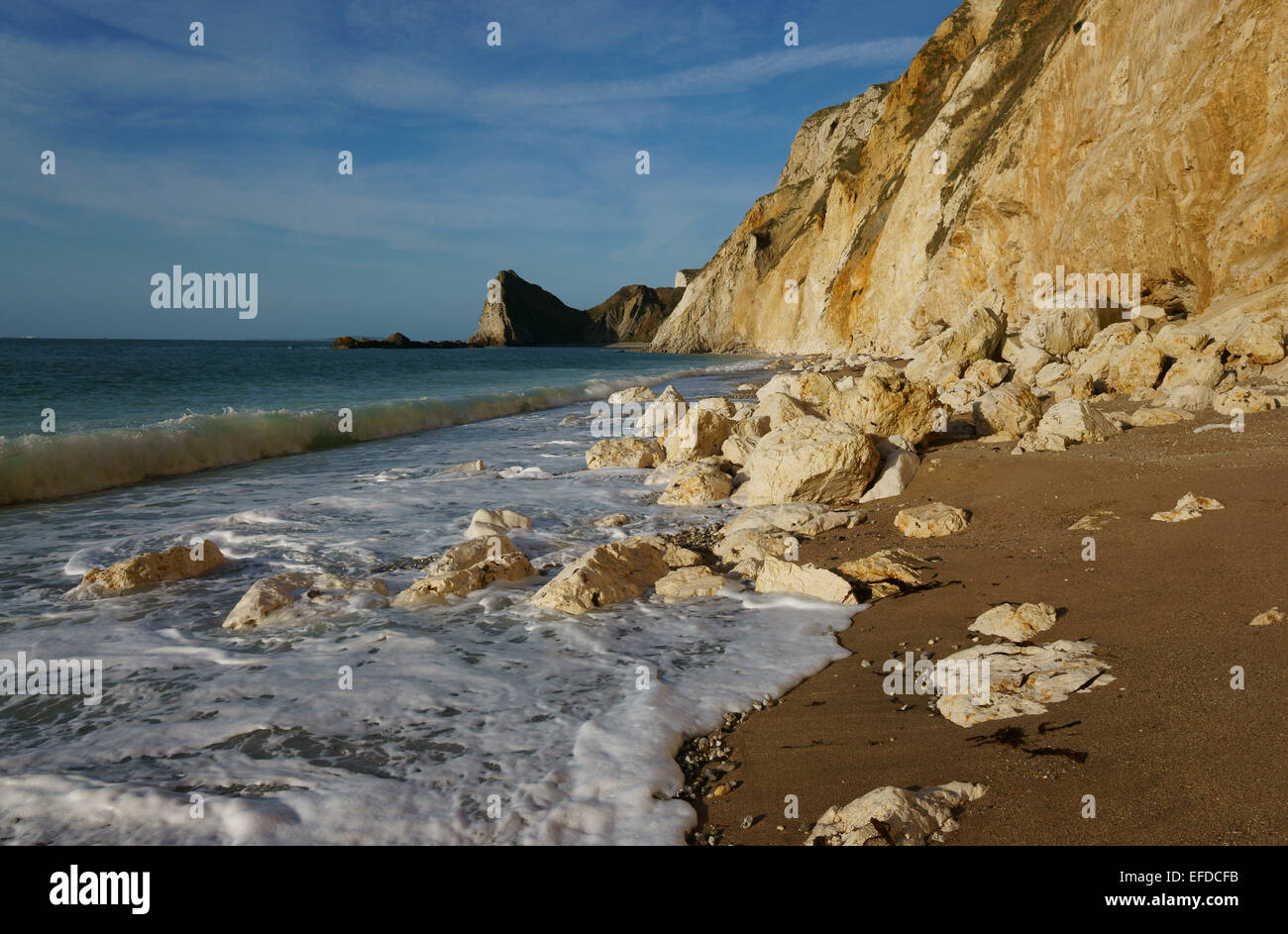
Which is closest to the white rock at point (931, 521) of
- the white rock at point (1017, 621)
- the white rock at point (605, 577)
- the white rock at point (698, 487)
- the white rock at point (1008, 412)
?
the white rock at point (1017, 621)

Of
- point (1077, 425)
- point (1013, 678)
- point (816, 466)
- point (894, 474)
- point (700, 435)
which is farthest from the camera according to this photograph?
point (700, 435)

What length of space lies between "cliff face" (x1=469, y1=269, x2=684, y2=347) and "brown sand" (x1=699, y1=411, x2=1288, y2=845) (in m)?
133

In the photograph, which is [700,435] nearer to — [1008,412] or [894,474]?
[894,474]

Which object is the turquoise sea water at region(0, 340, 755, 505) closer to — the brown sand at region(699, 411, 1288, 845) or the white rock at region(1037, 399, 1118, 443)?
the brown sand at region(699, 411, 1288, 845)

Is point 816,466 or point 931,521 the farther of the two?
point 816,466

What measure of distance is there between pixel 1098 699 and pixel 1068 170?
21.5 metres

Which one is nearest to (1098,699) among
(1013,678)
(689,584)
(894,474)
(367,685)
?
(1013,678)

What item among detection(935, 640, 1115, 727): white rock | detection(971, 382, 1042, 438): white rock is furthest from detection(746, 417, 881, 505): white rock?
detection(935, 640, 1115, 727): white rock

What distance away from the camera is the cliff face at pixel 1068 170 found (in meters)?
13.4

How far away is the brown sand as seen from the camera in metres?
2.51

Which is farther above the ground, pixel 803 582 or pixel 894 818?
pixel 803 582

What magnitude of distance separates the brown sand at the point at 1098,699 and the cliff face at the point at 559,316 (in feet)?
437

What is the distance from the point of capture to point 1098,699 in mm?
3199

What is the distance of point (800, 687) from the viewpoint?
3.94 m
